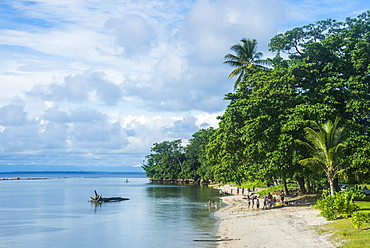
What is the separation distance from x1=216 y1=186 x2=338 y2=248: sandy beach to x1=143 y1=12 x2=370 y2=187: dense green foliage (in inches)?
193

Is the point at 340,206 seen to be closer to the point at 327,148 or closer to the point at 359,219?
the point at 359,219

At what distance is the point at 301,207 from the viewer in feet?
123

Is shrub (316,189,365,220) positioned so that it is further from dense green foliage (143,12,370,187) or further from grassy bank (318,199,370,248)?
dense green foliage (143,12,370,187)

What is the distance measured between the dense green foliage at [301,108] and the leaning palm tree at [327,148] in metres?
0.90

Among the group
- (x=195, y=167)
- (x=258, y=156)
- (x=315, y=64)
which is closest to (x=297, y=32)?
(x=315, y=64)

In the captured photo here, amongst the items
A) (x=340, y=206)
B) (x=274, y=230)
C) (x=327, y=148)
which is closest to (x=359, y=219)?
(x=340, y=206)

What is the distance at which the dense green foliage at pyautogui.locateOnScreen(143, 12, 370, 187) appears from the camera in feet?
117

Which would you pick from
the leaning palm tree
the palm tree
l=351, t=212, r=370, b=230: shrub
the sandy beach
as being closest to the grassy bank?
l=351, t=212, r=370, b=230: shrub

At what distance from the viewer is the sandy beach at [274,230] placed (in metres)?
21.9

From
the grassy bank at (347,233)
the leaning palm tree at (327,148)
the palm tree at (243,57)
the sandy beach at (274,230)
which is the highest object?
the palm tree at (243,57)

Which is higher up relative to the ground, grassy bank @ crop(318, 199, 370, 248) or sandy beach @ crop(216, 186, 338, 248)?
grassy bank @ crop(318, 199, 370, 248)

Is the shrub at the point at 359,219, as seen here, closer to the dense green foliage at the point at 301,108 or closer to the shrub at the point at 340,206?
the shrub at the point at 340,206

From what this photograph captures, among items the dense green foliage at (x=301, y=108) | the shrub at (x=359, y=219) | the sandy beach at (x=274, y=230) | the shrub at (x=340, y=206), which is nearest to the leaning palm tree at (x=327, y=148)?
the dense green foliage at (x=301, y=108)

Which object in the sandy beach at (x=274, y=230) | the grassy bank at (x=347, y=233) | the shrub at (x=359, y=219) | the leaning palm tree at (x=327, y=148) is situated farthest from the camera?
the leaning palm tree at (x=327, y=148)
